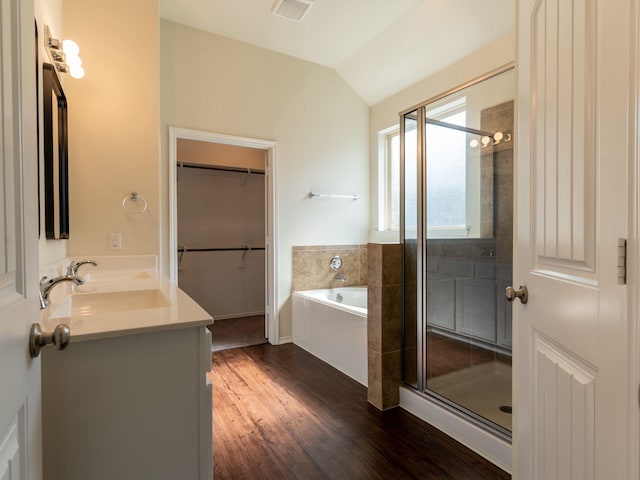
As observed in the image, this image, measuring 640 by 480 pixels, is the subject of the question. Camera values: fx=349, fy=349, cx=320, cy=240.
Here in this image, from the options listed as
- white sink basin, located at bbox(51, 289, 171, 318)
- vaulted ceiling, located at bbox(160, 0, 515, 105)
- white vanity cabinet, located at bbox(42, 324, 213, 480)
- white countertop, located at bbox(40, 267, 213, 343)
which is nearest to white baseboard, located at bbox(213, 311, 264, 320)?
white countertop, located at bbox(40, 267, 213, 343)

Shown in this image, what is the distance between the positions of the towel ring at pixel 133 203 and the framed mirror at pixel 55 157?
0.36 m

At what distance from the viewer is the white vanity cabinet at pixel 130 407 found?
2.93 feet

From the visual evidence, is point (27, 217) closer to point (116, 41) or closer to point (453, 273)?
point (453, 273)

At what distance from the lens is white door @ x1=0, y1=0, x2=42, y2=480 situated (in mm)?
512

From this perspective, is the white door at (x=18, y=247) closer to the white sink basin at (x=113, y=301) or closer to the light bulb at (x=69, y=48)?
the white sink basin at (x=113, y=301)

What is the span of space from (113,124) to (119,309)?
1499mm

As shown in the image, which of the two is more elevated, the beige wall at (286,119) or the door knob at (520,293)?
the beige wall at (286,119)

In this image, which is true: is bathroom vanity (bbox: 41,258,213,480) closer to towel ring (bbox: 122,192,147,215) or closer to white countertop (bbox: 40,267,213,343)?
white countertop (bbox: 40,267,213,343)

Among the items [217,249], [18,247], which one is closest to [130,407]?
[18,247]

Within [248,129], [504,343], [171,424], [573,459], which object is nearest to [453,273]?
[504,343]

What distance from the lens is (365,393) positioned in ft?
7.97

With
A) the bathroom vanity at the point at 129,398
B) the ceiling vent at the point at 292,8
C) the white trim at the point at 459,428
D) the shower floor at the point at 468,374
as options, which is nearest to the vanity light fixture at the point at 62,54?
the bathroom vanity at the point at 129,398

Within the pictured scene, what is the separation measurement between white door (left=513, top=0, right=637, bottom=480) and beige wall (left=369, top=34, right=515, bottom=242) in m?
1.32

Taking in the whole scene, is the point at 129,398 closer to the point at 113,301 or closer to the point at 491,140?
the point at 113,301
